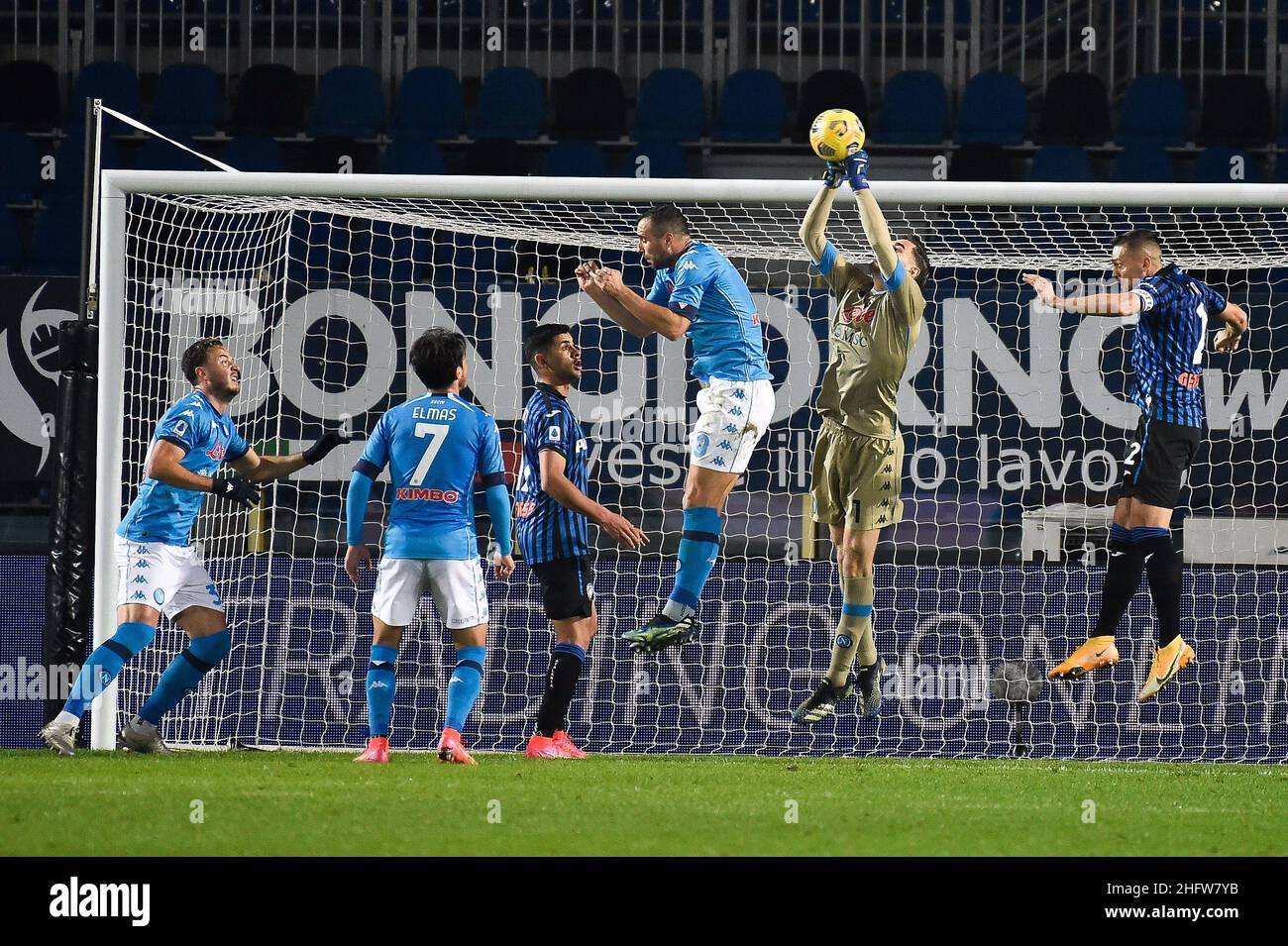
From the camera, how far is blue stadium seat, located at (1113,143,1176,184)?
11.6 m

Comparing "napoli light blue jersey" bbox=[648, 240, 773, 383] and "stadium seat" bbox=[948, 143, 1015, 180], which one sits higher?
"stadium seat" bbox=[948, 143, 1015, 180]

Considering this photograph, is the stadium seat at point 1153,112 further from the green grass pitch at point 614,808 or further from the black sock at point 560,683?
the black sock at point 560,683

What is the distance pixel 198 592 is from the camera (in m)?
6.49

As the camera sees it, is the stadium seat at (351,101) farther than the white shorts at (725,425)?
Yes

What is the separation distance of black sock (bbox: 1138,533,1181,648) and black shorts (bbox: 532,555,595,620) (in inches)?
95.6

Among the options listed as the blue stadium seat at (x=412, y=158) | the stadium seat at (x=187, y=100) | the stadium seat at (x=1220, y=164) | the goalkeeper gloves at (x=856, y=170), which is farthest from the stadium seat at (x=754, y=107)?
the goalkeeper gloves at (x=856, y=170)

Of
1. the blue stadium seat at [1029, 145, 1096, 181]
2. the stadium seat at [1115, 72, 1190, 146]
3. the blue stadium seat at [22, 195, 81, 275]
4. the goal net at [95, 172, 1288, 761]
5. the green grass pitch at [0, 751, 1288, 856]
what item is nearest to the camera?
the green grass pitch at [0, 751, 1288, 856]

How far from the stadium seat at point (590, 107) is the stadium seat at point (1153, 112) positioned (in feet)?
13.2

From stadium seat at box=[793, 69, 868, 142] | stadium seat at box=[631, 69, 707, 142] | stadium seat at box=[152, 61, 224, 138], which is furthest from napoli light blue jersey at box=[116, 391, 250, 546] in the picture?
stadium seat at box=[793, 69, 868, 142]

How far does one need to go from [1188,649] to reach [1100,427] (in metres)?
2.42

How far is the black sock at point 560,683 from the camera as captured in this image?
638cm

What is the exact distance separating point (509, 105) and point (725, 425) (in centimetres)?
677

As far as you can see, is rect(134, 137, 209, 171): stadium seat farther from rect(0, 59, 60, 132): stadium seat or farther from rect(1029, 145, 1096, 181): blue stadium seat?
rect(1029, 145, 1096, 181): blue stadium seat

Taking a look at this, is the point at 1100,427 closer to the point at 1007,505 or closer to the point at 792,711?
the point at 1007,505
